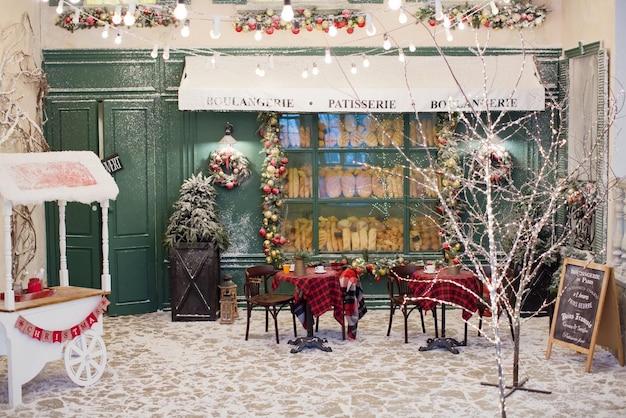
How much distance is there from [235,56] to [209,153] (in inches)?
50.9

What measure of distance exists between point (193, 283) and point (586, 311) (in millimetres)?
4697

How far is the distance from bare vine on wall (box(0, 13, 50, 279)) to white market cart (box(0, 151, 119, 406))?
185cm

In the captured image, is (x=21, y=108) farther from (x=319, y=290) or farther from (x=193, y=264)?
(x=319, y=290)

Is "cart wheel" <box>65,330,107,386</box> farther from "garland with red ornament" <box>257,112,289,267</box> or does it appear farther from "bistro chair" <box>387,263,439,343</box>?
"garland with red ornament" <box>257,112,289,267</box>

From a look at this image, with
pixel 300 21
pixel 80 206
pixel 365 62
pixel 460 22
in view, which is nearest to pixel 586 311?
pixel 460 22

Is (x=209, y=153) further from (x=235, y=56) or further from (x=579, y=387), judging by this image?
(x=579, y=387)

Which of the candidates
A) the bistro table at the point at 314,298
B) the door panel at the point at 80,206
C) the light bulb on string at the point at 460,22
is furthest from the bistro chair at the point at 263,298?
the light bulb on string at the point at 460,22

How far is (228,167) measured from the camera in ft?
36.3

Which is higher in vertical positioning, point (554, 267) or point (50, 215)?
point (50, 215)

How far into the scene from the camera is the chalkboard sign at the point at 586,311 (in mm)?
8117

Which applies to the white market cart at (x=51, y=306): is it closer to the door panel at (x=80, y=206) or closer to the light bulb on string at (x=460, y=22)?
the door panel at (x=80, y=206)

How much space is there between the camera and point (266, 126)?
11148 mm

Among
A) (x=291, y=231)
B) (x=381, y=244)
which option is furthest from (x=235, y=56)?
(x=381, y=244)

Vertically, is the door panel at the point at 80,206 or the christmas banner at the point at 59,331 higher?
the door panel at the point at 80,206
